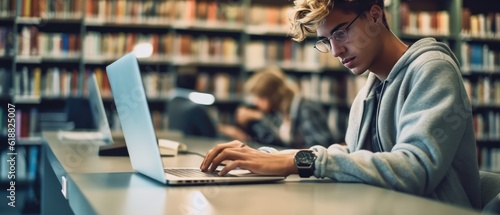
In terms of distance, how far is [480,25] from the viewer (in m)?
5.30

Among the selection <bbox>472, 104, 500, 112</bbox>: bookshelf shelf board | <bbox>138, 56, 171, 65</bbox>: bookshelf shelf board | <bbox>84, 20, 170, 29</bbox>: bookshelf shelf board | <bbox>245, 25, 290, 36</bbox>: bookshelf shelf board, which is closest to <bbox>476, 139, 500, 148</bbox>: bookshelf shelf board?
<bbox>472, 104, 500, 112</bbox>: bookshelf shelf board

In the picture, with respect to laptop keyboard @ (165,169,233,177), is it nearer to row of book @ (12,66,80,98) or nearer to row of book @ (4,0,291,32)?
row of book @ (4,0,291,32)

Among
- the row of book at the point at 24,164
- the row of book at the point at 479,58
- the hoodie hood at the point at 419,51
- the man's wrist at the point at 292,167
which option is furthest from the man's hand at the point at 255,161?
the row of book at the point at 479,58

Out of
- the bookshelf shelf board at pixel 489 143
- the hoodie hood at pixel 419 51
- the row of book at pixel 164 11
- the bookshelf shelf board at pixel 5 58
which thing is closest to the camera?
the hoodie hood at pixel 419 51

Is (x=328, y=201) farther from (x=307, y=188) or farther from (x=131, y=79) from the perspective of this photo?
(x=131, y=79)

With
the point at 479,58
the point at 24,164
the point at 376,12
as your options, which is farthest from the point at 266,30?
the point at 376,12

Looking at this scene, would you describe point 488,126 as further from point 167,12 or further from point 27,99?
point 27,99

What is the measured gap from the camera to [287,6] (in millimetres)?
5254

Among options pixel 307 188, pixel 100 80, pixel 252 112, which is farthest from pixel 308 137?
pixel 307 188

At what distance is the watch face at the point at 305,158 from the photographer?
117 centimetres

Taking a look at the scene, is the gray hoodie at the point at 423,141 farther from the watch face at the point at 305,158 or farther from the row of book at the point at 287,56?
the row of book at the point at 287,56

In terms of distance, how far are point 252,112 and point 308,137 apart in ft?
3.00

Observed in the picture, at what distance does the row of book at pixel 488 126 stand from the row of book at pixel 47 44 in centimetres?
375

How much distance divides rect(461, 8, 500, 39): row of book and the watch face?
14.8ft
